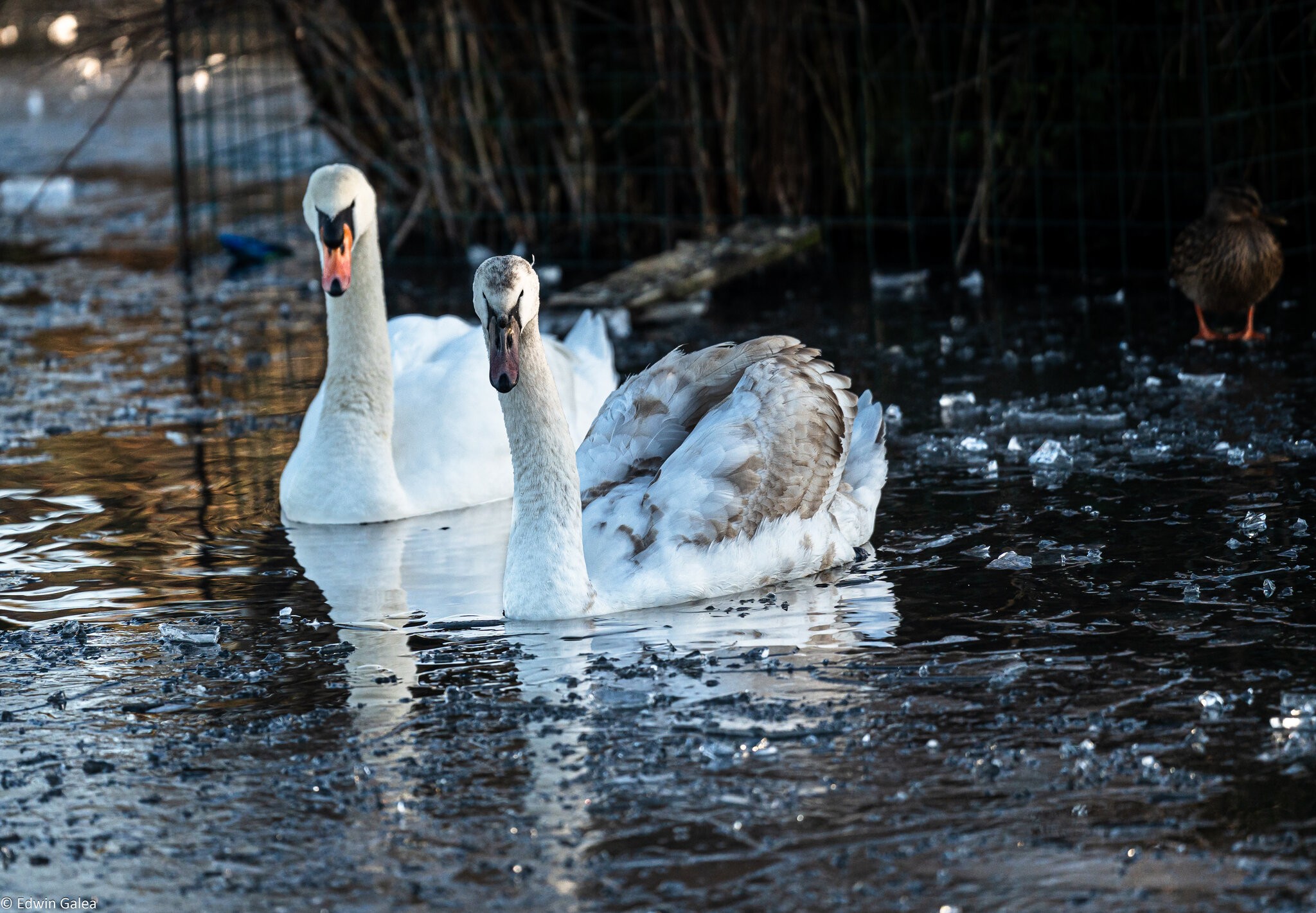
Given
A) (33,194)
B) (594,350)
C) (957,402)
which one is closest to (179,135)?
(33,194)

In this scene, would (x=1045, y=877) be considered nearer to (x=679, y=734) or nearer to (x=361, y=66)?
(x=679, y=734)

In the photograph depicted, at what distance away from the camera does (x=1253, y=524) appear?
6.22m

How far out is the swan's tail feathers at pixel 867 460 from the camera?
649cm

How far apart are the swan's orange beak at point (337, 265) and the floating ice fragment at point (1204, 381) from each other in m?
4.04

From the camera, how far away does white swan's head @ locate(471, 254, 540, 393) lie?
17.6ft

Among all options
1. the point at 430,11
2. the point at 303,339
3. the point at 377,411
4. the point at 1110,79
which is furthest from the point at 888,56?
the point at 377,411

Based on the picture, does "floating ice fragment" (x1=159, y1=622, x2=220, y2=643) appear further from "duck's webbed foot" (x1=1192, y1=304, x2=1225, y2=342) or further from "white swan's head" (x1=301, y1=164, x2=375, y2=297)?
"duck's webbed foot" (x1=1192, y1=304, x2=1225, y2=342)

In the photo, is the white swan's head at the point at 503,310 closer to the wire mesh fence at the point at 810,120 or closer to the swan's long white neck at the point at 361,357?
the swan's long white neck at the point at 361,357

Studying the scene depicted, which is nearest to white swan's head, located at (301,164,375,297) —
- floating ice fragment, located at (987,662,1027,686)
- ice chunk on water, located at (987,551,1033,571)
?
ice chunk on water, located at (987,551,1033,571)

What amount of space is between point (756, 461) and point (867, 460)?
0.88 m

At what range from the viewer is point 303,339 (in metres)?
11.4

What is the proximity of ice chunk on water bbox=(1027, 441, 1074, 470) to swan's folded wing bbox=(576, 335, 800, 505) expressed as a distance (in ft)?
4.54

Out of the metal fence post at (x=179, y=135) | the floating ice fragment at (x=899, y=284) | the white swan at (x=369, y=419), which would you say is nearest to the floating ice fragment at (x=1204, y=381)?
the white swan at (x=369, y=419)

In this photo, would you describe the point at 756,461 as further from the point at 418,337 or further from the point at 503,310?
the point at 418,337
